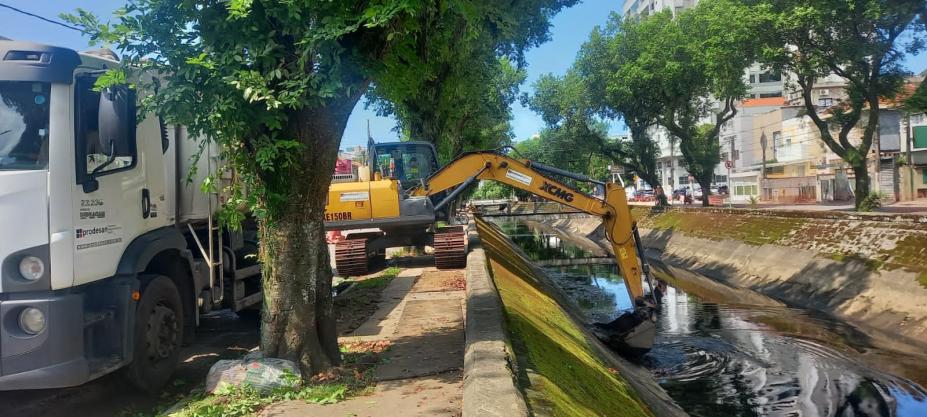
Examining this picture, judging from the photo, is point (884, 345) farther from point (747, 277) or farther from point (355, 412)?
point (355, 412)

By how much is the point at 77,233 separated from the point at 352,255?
955 centimetres

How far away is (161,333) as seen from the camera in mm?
6156

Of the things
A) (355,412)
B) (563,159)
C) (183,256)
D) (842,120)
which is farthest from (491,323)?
(563,159)

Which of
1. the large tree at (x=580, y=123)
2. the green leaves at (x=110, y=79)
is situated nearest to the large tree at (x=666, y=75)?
the large tree at (x=580, y=123)

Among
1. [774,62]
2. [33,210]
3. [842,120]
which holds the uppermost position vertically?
[774,62]

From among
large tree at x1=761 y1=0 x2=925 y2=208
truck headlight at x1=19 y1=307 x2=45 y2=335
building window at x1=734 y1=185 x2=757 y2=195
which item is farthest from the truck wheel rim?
building window at x1=734 y1=185 x2=757 y2=195

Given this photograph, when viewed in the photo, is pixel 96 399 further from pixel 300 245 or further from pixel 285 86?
pixel 285 86

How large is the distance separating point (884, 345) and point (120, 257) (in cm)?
1265

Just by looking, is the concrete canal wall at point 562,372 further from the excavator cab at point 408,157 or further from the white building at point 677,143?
the white building at point 677,143

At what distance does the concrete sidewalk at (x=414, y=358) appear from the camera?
16.9 ft

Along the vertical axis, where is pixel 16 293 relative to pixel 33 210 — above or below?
below

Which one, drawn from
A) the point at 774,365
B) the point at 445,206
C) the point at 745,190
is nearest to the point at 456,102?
the point at 445,206

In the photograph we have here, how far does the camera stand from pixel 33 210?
4.82 metres

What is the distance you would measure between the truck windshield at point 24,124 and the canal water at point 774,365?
322 inches
